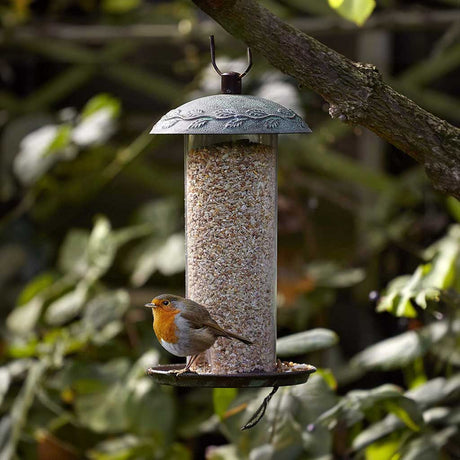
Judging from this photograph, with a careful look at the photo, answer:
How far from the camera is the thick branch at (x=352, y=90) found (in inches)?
74.0

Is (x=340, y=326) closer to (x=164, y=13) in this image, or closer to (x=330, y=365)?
(x=330, y=365)

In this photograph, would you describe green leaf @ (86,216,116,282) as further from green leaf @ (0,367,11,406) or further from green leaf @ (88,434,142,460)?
green leaf @ (88,434,142,460)

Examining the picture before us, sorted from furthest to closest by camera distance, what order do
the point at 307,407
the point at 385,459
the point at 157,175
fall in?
the point at 157,175
the point at 385,459
the point at 307,407

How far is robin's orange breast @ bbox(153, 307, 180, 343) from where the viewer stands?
2135mm

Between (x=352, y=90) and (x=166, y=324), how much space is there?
2.25ft

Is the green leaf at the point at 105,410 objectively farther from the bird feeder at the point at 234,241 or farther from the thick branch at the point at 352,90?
the thick branch at the point at 352,90

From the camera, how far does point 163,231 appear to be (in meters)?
4.46

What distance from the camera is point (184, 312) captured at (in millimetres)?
2133

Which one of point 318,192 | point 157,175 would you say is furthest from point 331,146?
point 157,175

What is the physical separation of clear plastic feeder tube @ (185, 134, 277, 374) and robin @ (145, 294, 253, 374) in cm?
8

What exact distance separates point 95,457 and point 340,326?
160 centimetres

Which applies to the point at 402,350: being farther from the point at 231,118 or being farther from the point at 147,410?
the point at 231,118

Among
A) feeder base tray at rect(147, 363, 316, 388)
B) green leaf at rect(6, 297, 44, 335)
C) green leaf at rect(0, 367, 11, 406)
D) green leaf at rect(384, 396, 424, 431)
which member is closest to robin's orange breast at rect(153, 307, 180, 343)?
feeder base tray at rect(147, 363, 316, 388)

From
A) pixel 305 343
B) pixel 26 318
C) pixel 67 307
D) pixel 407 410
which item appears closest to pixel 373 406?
pixel 407 410
